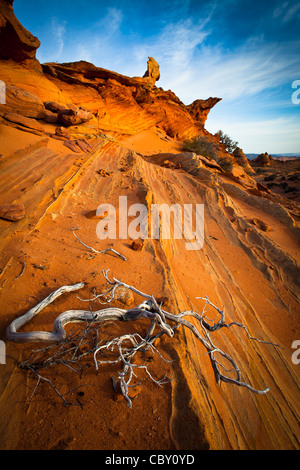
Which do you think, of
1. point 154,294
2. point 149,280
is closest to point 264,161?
point 149,280

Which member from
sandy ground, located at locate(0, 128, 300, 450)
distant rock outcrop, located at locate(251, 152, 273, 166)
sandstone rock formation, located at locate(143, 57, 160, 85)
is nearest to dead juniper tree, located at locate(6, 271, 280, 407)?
sandy ground, located at locate(0, 128, 300, 450)

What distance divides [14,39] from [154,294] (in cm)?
1468

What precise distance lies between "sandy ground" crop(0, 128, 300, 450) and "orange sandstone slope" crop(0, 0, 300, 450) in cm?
1

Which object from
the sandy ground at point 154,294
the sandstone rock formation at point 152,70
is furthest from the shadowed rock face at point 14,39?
the sandstone rock formation at point 152,70

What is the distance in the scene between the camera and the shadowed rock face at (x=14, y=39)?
8852 mm

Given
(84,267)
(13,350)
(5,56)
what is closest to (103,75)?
(5,56)

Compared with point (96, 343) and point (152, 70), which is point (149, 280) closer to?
point (96, 343)

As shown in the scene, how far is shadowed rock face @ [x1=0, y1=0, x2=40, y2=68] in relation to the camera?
348 inches

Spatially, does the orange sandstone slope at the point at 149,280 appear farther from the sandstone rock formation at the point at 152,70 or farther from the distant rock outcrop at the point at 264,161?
the distant rock outcrop at the point at 264,161

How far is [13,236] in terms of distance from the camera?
3041mm

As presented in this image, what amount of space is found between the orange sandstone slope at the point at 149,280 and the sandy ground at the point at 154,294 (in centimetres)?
1

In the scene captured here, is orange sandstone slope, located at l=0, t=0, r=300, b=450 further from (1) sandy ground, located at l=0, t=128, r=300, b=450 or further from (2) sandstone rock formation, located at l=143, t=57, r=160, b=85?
(2) sandstone rock formation, located at l=143, t=57, r=160, b=85
